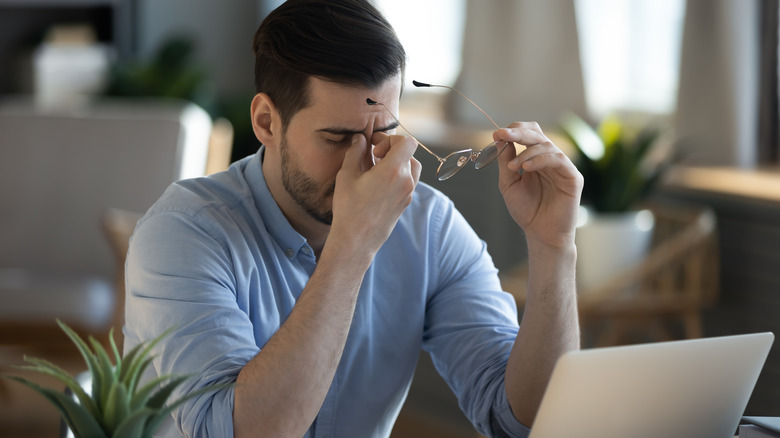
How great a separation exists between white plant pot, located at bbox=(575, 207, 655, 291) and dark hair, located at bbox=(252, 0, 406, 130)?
1.36m

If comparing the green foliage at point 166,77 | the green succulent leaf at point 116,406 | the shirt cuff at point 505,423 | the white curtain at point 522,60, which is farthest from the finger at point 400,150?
the green foliage at point 166,77

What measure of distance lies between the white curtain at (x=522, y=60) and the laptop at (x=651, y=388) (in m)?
2.37

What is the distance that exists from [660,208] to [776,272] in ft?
1.29

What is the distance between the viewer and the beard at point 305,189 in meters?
1.34

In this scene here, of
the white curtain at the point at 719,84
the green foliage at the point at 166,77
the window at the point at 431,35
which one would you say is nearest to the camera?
the white curtain at the point at 719,84

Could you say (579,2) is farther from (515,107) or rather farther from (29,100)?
(29,100)

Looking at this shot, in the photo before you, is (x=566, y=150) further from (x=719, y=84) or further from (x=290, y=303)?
(x=290, y=303)

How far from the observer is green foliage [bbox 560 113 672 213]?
2.59 m

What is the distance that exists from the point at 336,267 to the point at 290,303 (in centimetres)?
23

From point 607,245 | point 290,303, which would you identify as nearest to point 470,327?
point 290,303

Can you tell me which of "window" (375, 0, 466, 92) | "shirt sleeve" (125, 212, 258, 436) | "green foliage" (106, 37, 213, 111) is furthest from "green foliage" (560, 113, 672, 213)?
"green foliage" (106, 37, 213, 111)

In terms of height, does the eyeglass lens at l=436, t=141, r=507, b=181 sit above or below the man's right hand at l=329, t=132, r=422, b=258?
above

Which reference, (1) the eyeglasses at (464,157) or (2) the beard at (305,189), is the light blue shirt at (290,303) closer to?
(2) the beard at (305,189)

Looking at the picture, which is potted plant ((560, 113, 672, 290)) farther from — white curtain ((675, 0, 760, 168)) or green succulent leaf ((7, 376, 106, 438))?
green succulent leaf ((7, 376, 106, 438))
